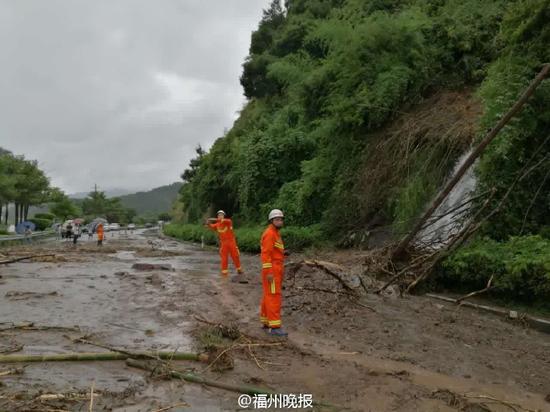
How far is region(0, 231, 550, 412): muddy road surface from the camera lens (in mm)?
4742

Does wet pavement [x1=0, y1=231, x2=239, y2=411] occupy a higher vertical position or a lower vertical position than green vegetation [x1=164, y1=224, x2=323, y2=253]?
lower

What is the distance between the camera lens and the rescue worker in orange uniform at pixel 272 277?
23.7 feet

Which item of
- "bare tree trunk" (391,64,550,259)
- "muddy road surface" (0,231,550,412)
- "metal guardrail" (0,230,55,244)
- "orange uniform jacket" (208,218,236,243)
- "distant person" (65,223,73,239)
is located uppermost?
"bare tree trunk" (391,64,550,259)

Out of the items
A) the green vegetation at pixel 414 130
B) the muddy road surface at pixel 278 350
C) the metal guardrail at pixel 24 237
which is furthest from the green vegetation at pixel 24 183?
the muddy road surface at pixel 278 350

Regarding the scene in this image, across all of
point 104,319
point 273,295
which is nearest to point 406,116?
point 273,295

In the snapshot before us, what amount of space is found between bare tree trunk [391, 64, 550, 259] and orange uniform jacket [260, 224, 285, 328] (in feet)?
12.5

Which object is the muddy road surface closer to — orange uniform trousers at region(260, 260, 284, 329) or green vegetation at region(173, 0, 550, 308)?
orange uniform trousers at region(260, 260, 284, 329)

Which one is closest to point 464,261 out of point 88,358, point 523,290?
point 523,290

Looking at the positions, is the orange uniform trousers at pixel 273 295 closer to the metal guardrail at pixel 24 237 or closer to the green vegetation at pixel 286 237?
the green vegetation at pixel 286 237

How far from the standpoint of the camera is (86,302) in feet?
32.1

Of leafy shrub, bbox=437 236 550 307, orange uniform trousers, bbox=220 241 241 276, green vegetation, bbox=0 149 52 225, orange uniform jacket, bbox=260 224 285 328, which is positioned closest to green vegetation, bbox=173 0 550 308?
leafy shrub, bbox=437 236 550 307

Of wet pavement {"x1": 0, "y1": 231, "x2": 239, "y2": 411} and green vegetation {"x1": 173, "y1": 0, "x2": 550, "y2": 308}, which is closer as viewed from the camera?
wet pavement {"x1": 0, "y1": 231, "x2": 239, "y2": 411}

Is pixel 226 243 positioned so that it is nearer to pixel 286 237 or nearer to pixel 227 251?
pixel 227 251

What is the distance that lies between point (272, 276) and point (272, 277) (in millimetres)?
15
